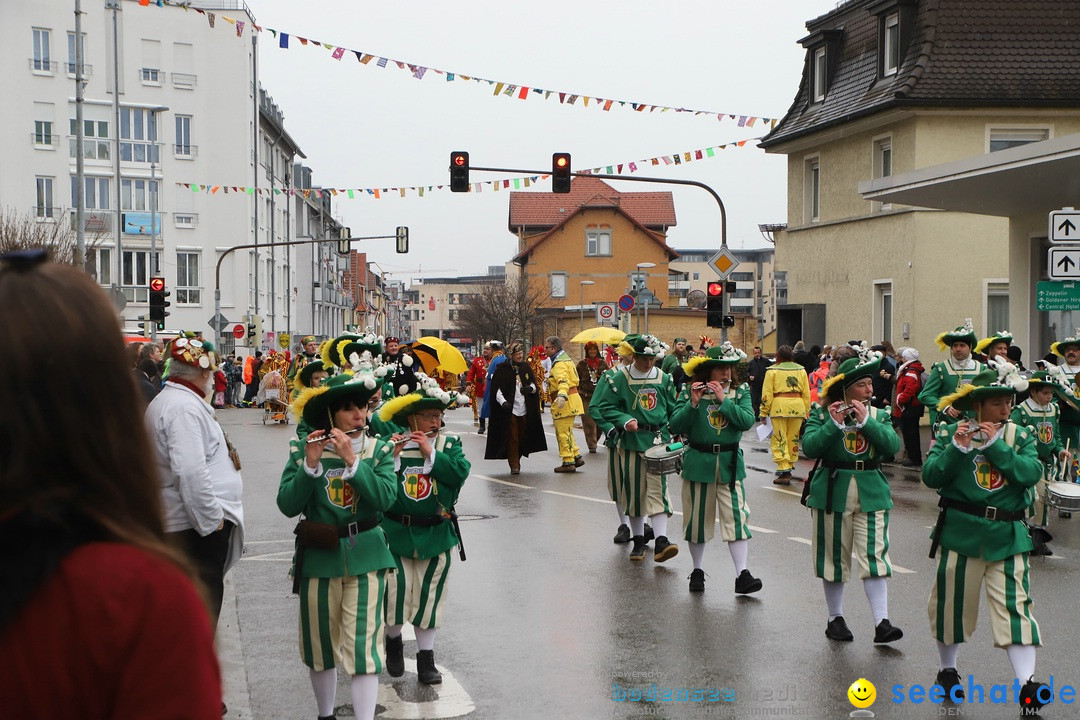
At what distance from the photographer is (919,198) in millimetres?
21781

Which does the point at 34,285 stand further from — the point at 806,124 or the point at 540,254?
the point at 540,254

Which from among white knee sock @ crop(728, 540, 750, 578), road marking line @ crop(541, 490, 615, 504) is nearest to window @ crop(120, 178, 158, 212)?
road marking line @ crop(541, 490, 615, 504)

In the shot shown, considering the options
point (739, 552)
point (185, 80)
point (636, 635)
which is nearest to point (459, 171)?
point (739, 552)

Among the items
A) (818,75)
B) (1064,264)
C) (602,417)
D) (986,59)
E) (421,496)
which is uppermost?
(818,75)

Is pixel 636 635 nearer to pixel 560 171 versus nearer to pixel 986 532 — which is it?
pixel 986 532

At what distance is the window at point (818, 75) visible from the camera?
99.7 feet

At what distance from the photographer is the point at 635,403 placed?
436 inches

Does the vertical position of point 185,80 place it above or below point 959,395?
above

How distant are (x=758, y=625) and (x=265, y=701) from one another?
11.2 feet

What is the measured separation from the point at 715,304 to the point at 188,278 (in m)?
38.5

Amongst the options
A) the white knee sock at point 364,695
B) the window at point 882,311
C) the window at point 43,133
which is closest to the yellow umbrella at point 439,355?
the white knee sock at point 364,695

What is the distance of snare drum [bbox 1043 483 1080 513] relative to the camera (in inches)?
331

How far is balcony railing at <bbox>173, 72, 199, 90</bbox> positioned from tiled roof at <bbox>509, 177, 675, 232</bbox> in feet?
99.6

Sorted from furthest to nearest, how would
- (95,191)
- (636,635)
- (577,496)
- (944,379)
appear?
(95,191)
(577,496)
(944,379)
(636,635)
